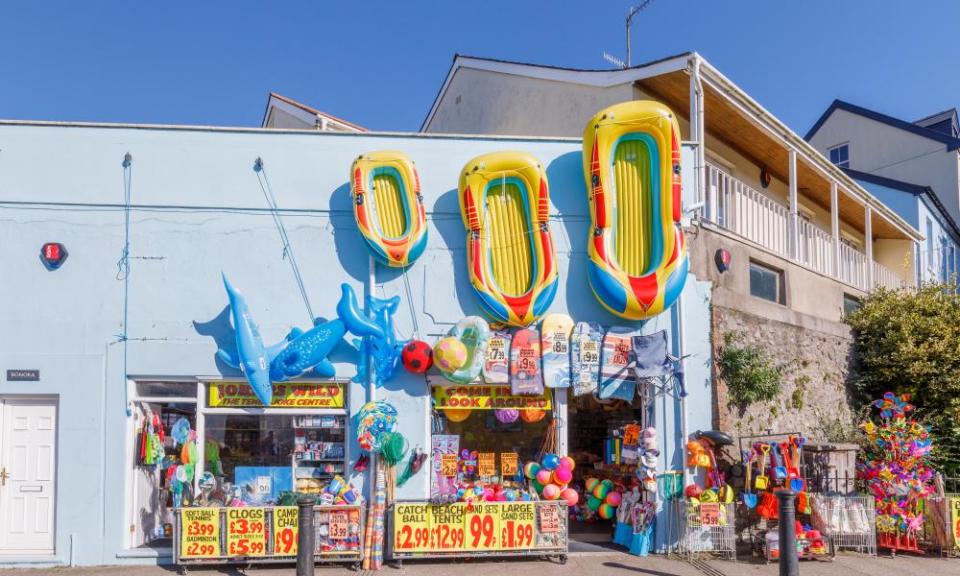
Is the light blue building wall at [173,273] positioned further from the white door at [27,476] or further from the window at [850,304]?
the window at [850,304]

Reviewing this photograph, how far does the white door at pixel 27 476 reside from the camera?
8.54 metres

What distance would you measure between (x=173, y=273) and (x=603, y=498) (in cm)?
639

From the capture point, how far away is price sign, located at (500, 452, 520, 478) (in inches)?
367

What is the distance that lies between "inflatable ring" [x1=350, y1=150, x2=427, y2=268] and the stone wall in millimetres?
4318

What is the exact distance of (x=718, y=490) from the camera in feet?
29.3

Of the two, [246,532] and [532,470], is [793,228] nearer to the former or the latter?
[532,470]

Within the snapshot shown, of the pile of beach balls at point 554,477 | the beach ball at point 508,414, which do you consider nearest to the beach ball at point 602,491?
the pile of beach balls at point 554,477

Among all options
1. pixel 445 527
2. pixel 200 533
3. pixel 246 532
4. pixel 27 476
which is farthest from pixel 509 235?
pixel 27 476

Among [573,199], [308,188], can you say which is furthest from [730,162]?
[308,188]

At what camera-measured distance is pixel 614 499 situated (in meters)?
9.36

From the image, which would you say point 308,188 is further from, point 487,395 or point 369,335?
point 487,395

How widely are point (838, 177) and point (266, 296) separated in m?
11.7

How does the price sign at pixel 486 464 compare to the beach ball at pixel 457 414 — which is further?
the price sign at pixel 486 464

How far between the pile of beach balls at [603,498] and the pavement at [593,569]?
785 mm
